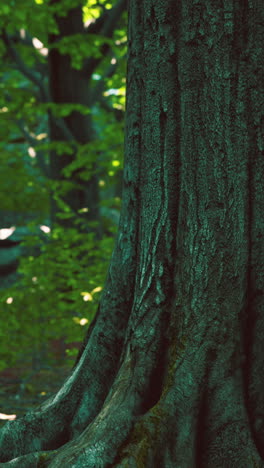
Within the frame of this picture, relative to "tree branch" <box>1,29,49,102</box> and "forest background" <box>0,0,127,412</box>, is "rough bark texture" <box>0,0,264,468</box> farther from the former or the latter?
"tree branch" <box>1,29,49,102</box>

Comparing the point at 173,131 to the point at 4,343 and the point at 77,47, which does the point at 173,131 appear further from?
the point at 77,47

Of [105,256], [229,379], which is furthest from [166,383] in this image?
[105,256]

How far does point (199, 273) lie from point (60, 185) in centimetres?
628

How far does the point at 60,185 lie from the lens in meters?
8.82

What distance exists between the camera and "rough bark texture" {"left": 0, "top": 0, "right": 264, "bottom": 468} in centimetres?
278

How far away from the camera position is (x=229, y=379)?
2.82 metres

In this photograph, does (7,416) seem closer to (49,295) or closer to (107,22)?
(49,295)

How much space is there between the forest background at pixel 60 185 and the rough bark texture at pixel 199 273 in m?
3.05

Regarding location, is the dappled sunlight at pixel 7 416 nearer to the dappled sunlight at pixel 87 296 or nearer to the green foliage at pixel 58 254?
the green foliage at pixel 58 254

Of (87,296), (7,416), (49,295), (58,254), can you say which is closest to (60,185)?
(58,254)

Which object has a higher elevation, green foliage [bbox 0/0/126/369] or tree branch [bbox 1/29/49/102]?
tree branch [bbox 1/29/49/102]

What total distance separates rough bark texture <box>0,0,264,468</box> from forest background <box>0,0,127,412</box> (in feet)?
10.00

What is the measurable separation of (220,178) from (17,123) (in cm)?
1162

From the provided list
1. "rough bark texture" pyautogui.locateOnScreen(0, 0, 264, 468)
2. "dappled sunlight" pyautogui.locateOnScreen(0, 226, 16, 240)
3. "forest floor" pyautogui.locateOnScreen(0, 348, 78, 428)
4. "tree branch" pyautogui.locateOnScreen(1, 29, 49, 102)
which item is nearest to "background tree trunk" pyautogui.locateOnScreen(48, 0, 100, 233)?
"tree branch" pyautogui.locateOnScreen(1, 29, 49, 102)
